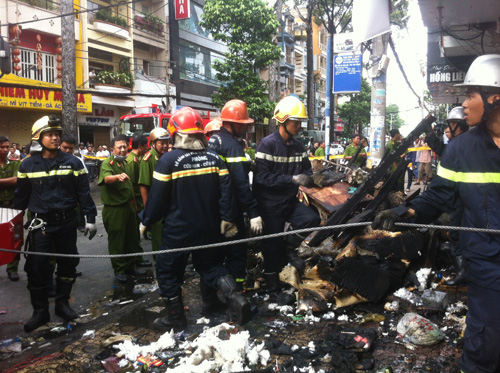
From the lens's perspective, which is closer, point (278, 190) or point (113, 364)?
point (113, 364)

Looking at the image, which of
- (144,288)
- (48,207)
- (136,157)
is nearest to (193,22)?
(136,157)

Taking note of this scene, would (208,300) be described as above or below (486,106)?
below

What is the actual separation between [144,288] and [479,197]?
13.6ft

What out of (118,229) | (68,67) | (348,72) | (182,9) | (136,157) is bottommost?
(118,229)

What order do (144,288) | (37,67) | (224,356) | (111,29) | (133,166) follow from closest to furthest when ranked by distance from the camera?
1. (224,356)
2. (144,288)
3. (133,166)
4. (37,67)
5. (111,29)

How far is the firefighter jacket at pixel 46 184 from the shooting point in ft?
13.8

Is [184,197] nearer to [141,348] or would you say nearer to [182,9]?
[141,348]

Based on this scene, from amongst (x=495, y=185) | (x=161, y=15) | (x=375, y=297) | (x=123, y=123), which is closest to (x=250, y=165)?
(x=375, y=297)

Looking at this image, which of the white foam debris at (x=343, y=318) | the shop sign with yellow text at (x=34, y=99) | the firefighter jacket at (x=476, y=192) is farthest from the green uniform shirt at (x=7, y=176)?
the shop sign with yellow text at (x=34, y=99)

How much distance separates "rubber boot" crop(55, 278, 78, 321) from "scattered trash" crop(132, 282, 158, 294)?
0.95 metres

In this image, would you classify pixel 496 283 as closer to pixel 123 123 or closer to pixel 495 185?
pixel 495 185

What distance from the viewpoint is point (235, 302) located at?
3678 millimetres

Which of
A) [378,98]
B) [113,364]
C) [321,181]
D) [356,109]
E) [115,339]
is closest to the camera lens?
[113,364]

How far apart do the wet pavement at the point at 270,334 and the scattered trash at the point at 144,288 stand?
0.04 meters
